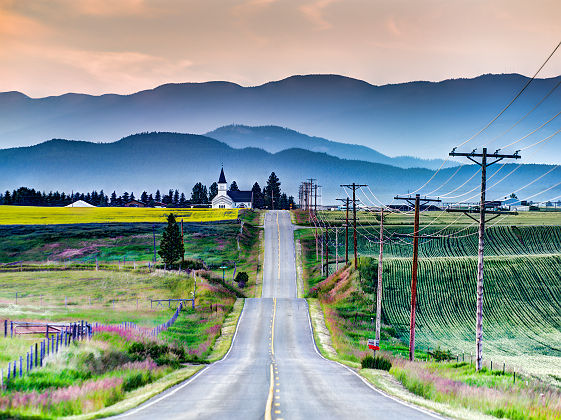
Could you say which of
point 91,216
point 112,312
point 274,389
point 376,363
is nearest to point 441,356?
point 376,363

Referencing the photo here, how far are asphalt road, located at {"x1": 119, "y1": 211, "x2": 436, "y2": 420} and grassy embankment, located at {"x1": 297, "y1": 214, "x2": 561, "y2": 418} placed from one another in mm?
2755

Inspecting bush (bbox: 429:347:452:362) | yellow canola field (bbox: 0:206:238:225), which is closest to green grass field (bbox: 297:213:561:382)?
bush (bbox: 429:347:452:362)

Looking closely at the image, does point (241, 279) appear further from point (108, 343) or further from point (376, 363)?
point (108, 343)

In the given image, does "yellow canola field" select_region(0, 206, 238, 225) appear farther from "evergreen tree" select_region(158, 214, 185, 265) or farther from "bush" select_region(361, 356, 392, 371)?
"bush" select_region(361, 356, 392, 371)

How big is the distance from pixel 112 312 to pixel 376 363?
29.2m

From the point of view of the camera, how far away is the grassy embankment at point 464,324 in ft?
80.2

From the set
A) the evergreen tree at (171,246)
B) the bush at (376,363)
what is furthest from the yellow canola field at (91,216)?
the bush at (376,363)

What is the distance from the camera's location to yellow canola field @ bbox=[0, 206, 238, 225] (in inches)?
5364

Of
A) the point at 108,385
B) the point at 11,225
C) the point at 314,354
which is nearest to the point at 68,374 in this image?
the point at 108,385

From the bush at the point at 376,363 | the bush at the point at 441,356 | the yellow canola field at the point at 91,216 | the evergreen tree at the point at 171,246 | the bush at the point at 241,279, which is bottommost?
the bush at the point at 441,356

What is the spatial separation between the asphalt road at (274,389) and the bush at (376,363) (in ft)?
4.05

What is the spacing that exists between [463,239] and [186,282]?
191 ft

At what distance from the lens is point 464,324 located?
58156 mm

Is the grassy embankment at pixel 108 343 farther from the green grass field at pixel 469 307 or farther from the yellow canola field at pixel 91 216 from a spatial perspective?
the yellow canola field at pixel 91 216
